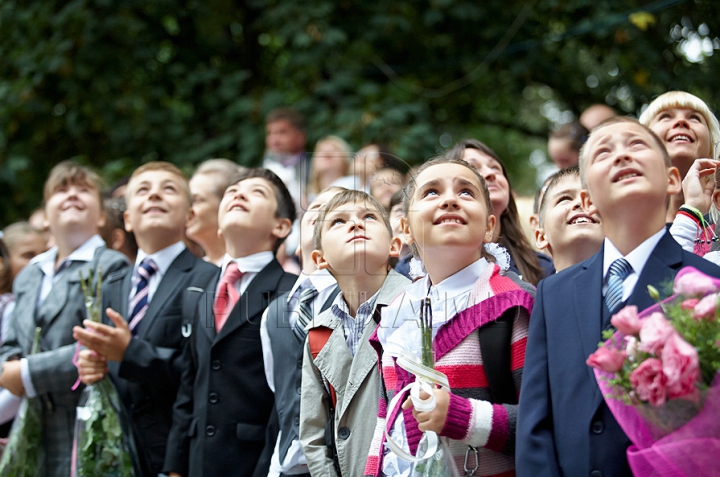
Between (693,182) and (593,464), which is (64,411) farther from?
(693,182)

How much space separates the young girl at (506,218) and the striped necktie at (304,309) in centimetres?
94

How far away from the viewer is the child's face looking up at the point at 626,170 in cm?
250

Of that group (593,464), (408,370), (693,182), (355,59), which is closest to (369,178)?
(355,59)

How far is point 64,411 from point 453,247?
2821 mm

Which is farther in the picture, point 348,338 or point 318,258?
point 318,258

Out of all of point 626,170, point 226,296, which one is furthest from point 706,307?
point 226,296

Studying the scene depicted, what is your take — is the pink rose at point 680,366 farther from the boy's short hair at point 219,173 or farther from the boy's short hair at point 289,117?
the boy's short hair at point 289,117

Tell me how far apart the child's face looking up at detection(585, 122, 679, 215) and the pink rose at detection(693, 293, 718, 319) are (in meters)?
0.50

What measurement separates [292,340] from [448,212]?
1.16m

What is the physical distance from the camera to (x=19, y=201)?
8227 millimetres

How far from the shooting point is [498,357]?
9.18ft

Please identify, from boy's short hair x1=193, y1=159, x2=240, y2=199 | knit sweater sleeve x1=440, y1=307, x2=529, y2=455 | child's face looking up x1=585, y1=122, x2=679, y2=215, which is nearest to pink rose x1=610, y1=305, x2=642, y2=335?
child's face looking up x1=585, y1=122, x2=679, y2=215

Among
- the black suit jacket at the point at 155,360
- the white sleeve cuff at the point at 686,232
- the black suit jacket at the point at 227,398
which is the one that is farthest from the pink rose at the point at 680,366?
the black suit jacket at the point at 155,360

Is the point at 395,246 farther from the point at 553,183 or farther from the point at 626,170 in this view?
the point at 626,170
